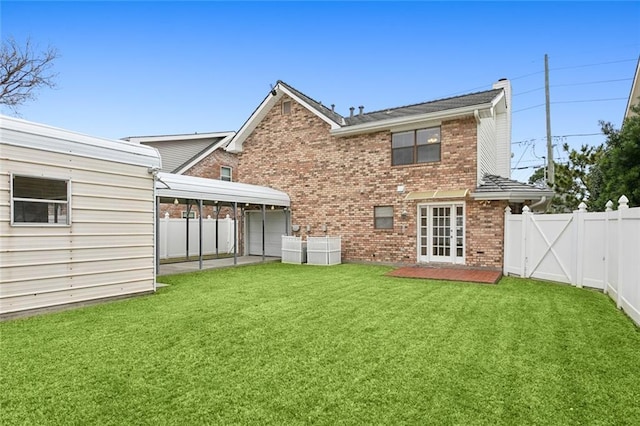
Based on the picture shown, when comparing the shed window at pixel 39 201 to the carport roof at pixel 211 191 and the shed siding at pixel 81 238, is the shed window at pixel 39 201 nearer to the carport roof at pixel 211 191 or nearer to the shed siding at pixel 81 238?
the shed siding at pixel 81 238

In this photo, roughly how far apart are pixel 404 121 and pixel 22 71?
62.5 feet

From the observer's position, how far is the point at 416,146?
13008 millimetres

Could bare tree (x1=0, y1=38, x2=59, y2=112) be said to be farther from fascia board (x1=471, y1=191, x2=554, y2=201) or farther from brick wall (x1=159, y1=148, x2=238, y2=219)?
fascia board (x1=471, y1=191, x2=554, y2=201)

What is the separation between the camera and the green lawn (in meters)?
3.12

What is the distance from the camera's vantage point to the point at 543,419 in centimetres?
300

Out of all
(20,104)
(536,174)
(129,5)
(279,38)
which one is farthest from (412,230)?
(536,174)

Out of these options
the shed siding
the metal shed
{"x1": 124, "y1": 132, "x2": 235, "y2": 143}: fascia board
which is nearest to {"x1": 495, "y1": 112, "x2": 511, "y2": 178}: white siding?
the metal shed

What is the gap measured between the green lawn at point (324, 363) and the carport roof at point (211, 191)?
4.29m

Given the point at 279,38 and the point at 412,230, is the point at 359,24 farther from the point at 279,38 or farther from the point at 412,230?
the point at 412,230

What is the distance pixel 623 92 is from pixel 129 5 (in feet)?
87.4

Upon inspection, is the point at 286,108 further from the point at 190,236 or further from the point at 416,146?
the point at 190,236

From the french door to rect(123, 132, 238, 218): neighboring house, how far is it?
12115 mm

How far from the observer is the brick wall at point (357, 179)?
38.8 ft

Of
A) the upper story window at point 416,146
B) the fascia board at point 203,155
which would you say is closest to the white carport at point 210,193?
the upper story window at point 416,146
